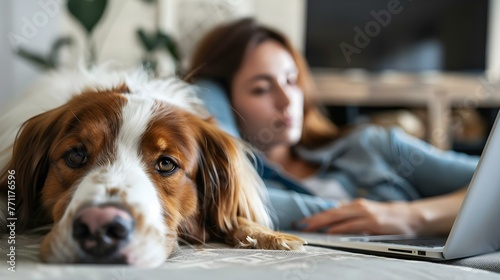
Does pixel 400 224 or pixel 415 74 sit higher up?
pixel 415 74

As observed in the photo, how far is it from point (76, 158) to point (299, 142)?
146 centimetres

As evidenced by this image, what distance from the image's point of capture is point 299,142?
100 inches

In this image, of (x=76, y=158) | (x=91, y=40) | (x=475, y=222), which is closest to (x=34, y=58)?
(x=91, y=40)

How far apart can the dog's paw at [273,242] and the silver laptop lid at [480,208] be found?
12.4 inches

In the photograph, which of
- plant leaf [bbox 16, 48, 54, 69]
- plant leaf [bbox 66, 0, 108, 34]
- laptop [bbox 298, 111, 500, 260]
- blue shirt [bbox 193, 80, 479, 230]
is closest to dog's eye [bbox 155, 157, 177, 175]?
laptop [bbox 298, 111, 500, 260]

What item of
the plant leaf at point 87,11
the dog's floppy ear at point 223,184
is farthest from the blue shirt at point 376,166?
the plant leaf at point 87,11

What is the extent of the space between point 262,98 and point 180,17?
7.34 ft

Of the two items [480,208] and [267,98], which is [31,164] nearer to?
[480,208]

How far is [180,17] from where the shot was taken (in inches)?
169

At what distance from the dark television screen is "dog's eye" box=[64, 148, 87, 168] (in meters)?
3.62

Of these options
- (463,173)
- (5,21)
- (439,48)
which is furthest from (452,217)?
(439,48)

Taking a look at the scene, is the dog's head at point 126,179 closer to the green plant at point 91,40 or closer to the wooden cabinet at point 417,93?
the green plant at point 91,40

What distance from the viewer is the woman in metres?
2.11

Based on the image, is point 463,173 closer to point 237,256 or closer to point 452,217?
point 452,217
